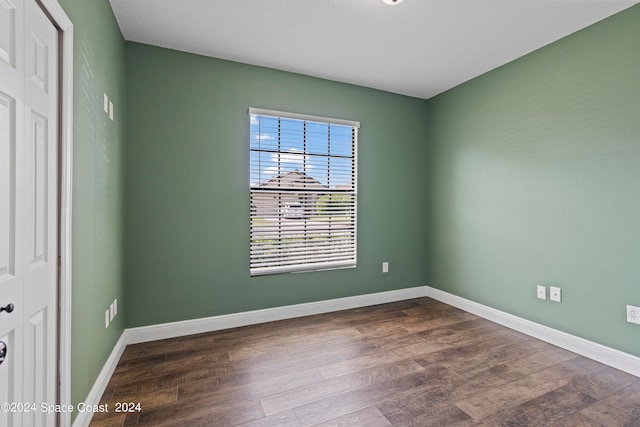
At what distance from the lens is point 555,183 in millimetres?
2729

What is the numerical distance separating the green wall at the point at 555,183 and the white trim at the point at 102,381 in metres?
3.47

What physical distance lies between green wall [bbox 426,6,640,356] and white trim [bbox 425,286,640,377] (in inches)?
2.3

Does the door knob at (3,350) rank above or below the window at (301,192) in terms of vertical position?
below

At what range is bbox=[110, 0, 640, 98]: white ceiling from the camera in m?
2.24

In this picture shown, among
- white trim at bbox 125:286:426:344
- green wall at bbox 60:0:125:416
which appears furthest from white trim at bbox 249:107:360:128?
white trim at bbox 125:286:426:344

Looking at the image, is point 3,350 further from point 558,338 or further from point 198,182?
point 558,338

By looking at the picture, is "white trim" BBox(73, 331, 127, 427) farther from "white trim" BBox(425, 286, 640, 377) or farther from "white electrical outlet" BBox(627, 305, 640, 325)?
"white electrical outlet" BBox(627, 305, 640, 325)

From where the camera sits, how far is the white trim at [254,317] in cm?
278

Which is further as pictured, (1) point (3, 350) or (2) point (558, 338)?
(2) point (558, 338)

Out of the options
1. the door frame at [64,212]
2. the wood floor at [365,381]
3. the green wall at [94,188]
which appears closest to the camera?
the door frame at [64,212]

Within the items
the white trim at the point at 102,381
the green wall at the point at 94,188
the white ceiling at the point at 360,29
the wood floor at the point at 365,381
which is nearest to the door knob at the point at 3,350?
the green wall at the point at 94,188

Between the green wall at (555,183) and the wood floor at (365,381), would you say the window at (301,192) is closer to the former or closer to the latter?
the wood floor at (365,381)

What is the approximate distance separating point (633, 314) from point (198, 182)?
11.9 feet

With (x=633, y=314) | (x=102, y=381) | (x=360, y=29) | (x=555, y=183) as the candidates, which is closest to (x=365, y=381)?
(x=102, y=381)
